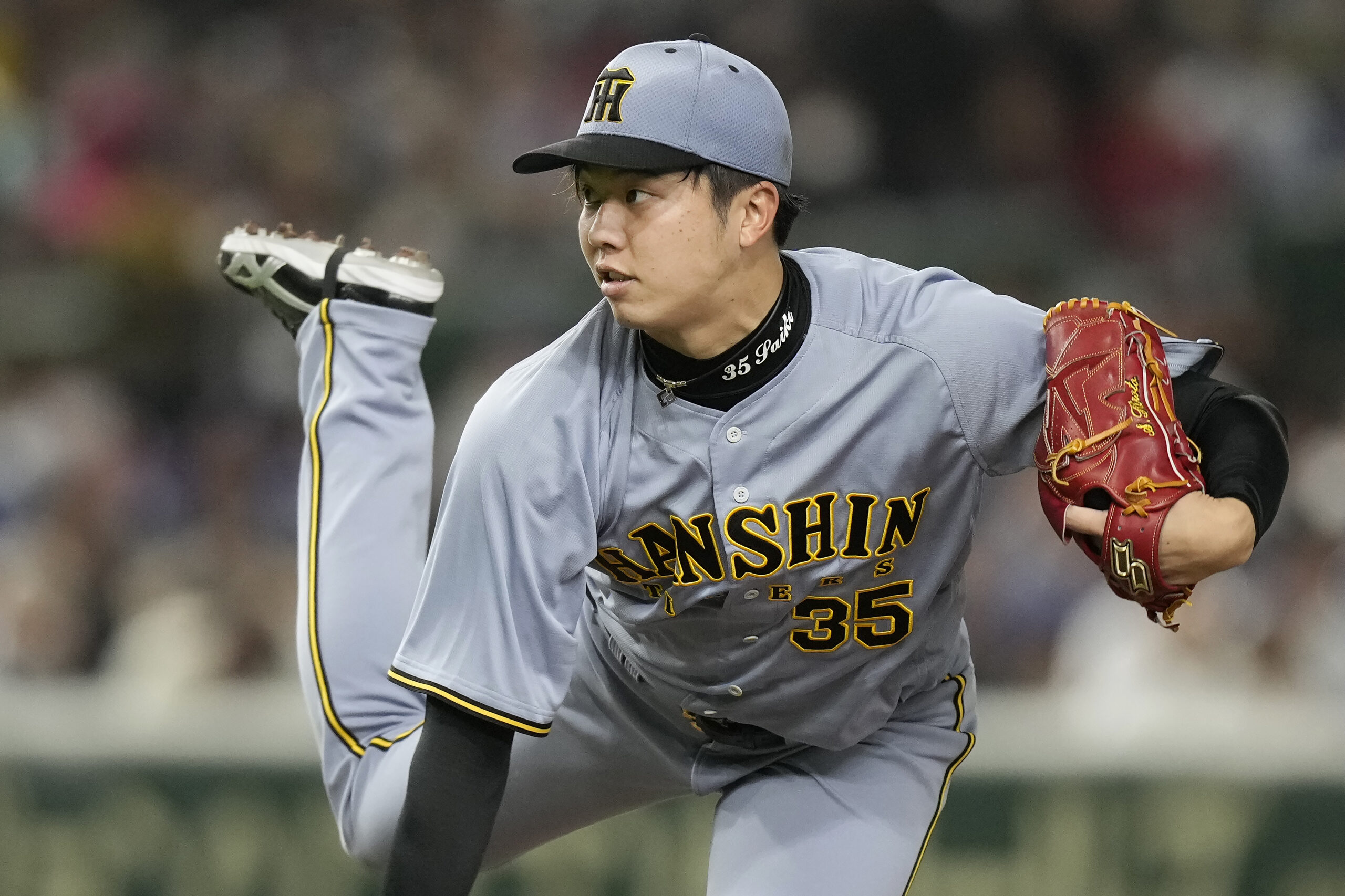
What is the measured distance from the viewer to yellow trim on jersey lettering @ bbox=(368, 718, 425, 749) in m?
2.60

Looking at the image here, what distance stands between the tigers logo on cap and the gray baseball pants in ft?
2.76

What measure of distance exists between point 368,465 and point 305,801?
4.53 ft

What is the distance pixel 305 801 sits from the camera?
3.82 metres

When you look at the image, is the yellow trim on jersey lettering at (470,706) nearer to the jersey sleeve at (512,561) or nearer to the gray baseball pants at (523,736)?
the jersey sleeve at (512,561)

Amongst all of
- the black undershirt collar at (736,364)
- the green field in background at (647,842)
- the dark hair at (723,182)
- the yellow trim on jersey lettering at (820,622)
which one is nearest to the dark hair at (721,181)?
the dark hair at (723,182)

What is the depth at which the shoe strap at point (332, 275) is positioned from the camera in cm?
283

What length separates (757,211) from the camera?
A: 2.09 metres

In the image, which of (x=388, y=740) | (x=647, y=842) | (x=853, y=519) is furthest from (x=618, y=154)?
(x=647, y=842)

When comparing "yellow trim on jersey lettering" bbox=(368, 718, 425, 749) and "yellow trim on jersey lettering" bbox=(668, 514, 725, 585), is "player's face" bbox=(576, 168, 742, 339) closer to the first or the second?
"yellow trim on jersey lettering" bbox=(668, 514, 725, 585)

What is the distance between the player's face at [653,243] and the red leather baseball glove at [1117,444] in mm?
467

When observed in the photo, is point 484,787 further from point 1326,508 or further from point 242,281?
point 1326,508

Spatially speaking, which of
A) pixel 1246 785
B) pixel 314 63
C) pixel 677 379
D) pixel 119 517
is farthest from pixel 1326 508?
pixel 314 63

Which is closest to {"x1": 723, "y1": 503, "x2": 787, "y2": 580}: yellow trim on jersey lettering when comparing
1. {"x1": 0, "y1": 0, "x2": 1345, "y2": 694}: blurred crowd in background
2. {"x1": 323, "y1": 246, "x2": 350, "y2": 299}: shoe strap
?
{"x1": 323, "y1": 246, "x2": 350, "y2": 299}: shoe strap

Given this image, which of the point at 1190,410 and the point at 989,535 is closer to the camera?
the point at 1190,410
